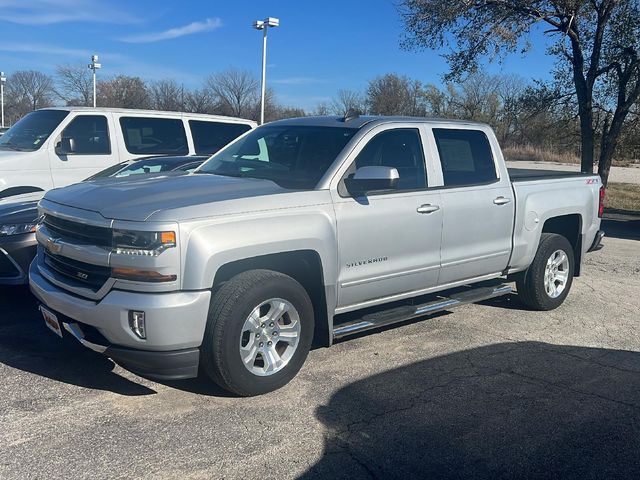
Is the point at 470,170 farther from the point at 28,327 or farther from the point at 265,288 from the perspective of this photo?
the point at 28,327

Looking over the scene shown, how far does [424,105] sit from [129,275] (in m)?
40.7

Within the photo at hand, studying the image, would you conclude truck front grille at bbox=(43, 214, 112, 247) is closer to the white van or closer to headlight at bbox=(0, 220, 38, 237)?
headlight at bbox=(0, 220, 38, 237)

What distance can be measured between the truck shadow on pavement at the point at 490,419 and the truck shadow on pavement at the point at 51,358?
1.56m

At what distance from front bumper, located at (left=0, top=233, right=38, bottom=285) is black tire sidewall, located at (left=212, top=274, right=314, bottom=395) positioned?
9.35 feet

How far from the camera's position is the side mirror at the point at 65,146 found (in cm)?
924

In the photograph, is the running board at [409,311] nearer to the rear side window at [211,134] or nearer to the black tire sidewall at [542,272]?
the black tire sidewall at [542,272]

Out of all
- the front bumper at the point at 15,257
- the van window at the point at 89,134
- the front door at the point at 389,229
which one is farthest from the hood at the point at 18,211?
the front door at the point at 389,229

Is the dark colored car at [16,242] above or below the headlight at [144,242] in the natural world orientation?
below

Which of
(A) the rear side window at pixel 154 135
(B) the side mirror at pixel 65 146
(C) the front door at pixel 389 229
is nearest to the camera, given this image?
(C) the front door at pixel 389 229

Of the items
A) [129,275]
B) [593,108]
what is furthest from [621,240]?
[129,275]

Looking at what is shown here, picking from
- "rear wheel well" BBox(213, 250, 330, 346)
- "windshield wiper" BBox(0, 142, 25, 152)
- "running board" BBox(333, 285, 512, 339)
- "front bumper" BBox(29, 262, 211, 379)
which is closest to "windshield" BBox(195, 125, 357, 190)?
"rear wheel well" BBox(213, 250, 330, 346)

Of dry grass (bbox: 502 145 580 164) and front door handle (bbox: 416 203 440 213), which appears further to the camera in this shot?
dry grass (bbox: 502 145 580 164)

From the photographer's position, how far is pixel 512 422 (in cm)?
406

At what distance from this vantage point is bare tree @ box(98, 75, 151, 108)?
36.6 m
